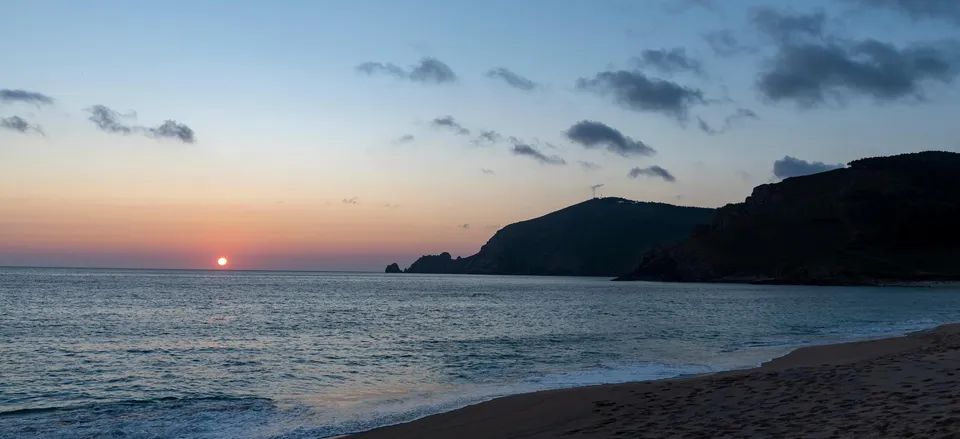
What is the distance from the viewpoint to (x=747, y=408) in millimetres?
14648

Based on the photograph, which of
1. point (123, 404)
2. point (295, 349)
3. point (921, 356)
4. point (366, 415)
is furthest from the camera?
point (295, 349)

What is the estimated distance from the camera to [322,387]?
2330 centimetres

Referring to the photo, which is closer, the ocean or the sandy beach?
the sandy beach

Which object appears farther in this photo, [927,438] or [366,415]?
[366,415]

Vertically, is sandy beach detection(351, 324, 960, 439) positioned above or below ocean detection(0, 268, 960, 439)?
above

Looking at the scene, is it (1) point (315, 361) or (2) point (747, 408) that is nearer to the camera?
(2) point (747, 408)

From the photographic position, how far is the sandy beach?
1162 centimetres

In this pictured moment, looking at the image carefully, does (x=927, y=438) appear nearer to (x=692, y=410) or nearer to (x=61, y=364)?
(x=692, y=410)

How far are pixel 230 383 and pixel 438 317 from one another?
1466 inches

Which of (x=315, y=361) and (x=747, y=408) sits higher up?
(x=747, y=408)

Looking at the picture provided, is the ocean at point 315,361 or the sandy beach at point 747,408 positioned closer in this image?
the sandy beach at point 747,408

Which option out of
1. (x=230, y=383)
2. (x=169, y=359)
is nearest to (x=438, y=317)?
(x=169, y=359)

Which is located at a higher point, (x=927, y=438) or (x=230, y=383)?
(x=927, y=438)

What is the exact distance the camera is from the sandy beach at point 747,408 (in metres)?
11.6
